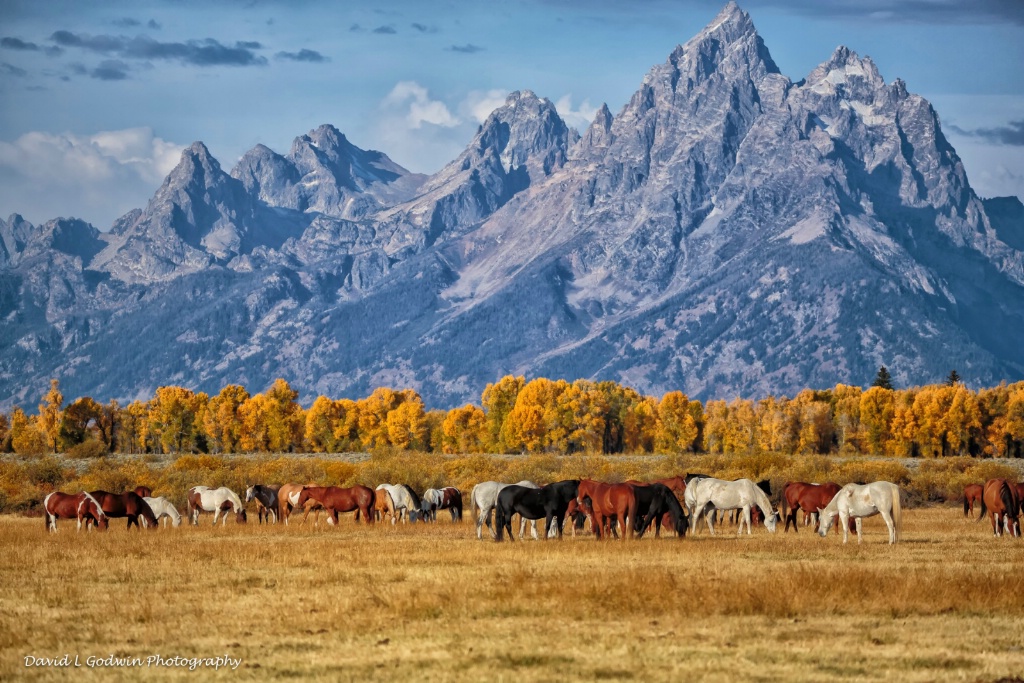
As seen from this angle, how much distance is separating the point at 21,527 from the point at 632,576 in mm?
29694

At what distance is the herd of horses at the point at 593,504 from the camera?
141 ft

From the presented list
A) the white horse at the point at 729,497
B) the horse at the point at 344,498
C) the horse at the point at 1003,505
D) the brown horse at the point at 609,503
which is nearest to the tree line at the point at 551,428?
the horse at the point at 344,498

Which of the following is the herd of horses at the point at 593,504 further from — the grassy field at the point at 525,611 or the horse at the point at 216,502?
the grassy field at the point at 525,611

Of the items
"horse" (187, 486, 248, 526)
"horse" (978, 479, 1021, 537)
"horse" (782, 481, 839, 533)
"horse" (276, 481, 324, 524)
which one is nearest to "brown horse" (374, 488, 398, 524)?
"horse" (276, 481, 324, 524)

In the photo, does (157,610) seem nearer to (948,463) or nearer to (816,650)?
(816,650)

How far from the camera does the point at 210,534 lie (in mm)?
47375

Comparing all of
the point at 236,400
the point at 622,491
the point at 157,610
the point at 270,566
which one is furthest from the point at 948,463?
the point at 236,400

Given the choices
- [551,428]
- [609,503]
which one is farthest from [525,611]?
[551,428]

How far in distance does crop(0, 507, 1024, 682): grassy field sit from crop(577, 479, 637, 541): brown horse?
3.78 m

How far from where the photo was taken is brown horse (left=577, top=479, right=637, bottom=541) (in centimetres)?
4281

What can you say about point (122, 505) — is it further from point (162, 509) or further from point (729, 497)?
point (729, 497)

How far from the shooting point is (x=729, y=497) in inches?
1886

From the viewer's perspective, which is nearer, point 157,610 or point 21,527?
point 157,610

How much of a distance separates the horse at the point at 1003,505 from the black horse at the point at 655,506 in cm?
1072
